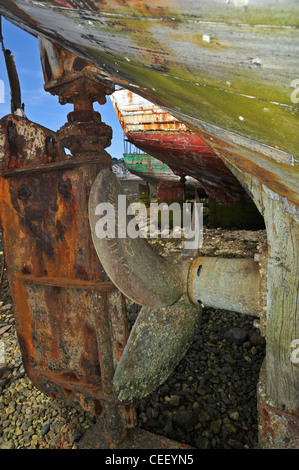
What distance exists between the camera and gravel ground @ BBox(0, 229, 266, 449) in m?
2.09

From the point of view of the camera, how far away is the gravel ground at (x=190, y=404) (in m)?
2.09

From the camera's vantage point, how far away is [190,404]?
2.34 m

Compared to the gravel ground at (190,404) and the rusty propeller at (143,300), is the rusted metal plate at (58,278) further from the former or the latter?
the gravel ground at (190,404)

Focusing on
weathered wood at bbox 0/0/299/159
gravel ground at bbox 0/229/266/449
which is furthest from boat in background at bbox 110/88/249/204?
weathered wood at bbox 0/0/299/159

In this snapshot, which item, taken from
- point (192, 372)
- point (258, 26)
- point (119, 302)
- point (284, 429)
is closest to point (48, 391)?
point (119, 302)

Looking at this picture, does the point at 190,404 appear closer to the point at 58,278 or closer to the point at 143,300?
the point at 143,300

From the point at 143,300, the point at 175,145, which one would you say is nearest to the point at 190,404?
the point at 143,300

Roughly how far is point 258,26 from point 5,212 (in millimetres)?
1931

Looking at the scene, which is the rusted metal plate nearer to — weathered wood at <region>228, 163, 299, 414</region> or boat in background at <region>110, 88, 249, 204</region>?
weathered wood at <region>228, 163, 299, 414</region>

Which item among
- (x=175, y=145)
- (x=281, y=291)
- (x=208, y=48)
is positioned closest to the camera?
(x=208, y=48)

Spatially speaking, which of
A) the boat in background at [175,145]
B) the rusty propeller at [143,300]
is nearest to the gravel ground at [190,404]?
the rusty propeller at [143,300]

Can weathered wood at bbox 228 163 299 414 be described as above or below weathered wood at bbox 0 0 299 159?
below
